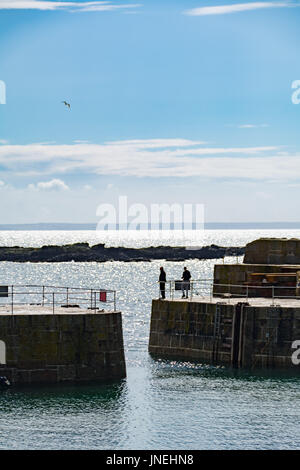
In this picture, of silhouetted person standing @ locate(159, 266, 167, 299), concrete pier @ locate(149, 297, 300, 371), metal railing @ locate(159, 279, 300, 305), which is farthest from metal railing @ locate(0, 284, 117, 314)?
metal railing @ locate(159, 279, 300, 305)

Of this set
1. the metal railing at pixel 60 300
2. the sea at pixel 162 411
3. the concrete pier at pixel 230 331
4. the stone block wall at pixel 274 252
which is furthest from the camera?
the stone block wall at pixel 274 252

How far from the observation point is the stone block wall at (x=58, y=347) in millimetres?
36656

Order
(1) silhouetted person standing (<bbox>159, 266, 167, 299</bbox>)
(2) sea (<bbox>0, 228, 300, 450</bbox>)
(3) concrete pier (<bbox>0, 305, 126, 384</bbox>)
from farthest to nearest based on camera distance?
(1) silhouetted person standing (<bbox>159, 266, 167, 299</bbox>) < (3) concrete pier (<bbox>0, 305, 126, 384</bbox>) < (2) sea (<bbox>0, 228, 300, 450</bbox>)

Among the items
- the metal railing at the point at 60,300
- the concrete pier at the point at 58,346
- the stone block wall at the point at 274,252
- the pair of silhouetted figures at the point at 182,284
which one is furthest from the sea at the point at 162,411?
the stone block wall at the point at 274,252

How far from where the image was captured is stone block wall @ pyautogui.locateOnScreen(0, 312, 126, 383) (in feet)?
120

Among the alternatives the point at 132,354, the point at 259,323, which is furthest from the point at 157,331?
the point at 259,323

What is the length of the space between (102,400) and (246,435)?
6377 millimetres

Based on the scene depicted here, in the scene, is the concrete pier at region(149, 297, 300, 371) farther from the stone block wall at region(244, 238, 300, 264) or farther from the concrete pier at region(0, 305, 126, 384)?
the concrete pier at region(0, 305, 126, 384)

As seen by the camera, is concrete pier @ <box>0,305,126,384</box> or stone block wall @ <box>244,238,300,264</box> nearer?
concrete pier @ <box>0,305,126,384</box>

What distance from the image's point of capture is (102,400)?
36.2 metres

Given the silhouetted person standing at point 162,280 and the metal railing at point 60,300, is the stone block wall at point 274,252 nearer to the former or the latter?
the silhouetted person standing at point 162,280
